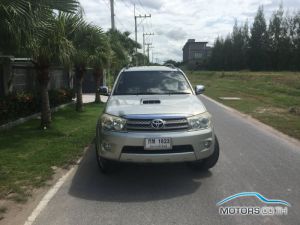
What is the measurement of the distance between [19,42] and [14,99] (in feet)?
19.3

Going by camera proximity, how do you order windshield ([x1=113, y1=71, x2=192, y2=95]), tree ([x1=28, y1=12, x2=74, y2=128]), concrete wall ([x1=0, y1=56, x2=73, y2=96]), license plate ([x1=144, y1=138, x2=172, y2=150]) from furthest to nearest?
concrete wall ([x1=0, y1=56, x2=73, y2=96]) → tree ([x1=28, y1=12, x2=74, y2=128]) → windshield ([x1=113, y1=71, x2=192, y2=95]) → license plate ([x1=144, y1=138, x2=172, y2=150])

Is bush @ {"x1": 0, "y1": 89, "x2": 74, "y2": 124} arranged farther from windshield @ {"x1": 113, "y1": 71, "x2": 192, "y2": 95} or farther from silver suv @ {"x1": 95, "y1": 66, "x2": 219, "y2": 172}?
silver suv @ {"x1": 95, "y1": 66, "x2": 219, "y2": 172}

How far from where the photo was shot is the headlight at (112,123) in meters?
5.36

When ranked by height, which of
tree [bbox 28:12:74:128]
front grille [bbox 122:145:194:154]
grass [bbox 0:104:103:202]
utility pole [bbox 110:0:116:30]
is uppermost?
utility pole [bbox 110:0:116:30]

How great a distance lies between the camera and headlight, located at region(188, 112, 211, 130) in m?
5.38

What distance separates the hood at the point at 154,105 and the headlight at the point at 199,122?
8cm

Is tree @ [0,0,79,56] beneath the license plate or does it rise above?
above

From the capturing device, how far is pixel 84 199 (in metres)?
4.89

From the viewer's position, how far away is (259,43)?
86.8m

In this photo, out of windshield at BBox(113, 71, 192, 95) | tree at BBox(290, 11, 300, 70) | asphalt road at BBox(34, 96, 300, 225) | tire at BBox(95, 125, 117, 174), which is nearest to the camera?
asphalt road at BBox(34, 96, 300, 225)

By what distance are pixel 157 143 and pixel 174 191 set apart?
727 millimetres

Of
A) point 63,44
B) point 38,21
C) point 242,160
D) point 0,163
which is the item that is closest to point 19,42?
point 38,21

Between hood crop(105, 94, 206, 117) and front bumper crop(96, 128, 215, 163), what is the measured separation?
0.33 metres

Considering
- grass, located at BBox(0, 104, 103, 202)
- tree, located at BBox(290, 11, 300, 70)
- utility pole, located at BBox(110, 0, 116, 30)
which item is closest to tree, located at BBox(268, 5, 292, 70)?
tree, located at BBox(290, 11, 300, 70)
